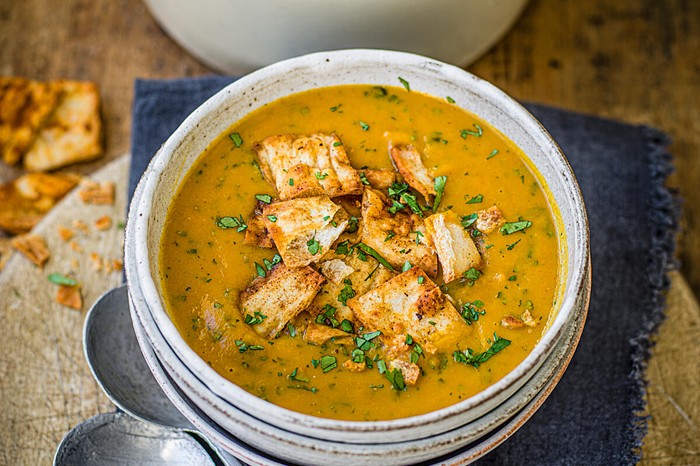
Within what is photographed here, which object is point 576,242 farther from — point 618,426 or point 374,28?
point 374,28

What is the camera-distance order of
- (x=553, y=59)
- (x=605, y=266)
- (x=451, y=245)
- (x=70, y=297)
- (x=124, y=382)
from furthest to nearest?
(x=553, y=59) < (x=605, y=266) < (x=70, y=297) < (x=124, y=382) < (x=451, y=245)

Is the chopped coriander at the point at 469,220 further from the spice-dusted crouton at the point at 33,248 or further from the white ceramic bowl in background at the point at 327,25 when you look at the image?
the spice-dusted crouton at the point at 33,248

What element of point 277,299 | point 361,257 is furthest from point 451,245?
point 277,299

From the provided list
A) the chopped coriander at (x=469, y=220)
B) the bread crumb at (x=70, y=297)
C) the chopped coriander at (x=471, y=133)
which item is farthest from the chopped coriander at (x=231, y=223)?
the bread crumb at (x=70, y=297)

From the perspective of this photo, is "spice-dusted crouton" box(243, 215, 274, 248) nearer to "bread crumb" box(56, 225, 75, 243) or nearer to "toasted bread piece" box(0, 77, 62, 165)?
"bread crumb" box(56, 225, 75, 243)

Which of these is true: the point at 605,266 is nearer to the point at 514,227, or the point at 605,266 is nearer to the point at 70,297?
the point at 514,227
